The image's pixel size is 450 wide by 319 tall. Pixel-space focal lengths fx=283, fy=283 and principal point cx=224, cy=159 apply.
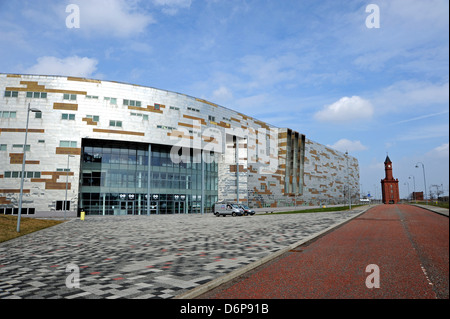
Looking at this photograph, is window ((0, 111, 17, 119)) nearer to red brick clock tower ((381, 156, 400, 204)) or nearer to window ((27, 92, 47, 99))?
window ((27, 92, 47, 99))

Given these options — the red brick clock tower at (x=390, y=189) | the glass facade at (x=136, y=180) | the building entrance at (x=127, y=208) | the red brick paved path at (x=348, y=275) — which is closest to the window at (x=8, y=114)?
the glass facade at (x=136, y=180)

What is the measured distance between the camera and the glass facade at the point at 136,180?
43.0 meters

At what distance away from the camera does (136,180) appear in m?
45.7

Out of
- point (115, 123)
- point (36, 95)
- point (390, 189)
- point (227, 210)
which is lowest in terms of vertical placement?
point (227, 210)

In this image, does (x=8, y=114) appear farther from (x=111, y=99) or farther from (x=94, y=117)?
(x=111, y=99)

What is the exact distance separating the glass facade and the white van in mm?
12650

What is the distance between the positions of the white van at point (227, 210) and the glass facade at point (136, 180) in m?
12.7

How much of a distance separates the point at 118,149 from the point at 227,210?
20422 millimetres

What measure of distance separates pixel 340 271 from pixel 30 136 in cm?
4450

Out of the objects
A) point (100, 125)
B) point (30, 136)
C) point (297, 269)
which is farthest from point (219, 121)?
point (297, 269)

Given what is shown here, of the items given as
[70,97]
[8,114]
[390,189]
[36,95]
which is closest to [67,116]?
[70,97]

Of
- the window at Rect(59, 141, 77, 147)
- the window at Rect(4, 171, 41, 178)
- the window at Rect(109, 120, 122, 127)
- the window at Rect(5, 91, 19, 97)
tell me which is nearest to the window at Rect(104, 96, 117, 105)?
the window at Rect(109, 120, 122, 127)
